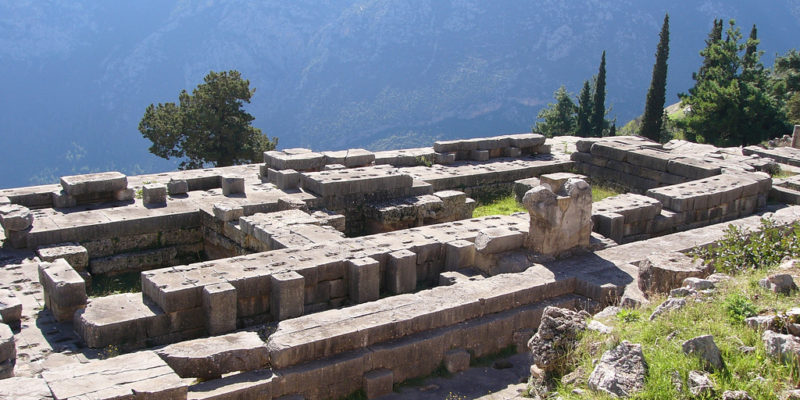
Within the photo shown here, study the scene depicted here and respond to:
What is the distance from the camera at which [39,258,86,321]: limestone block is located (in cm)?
962

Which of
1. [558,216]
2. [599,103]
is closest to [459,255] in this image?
[558,216]

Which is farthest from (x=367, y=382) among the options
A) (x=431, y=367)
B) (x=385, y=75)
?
(x=385, y=75)

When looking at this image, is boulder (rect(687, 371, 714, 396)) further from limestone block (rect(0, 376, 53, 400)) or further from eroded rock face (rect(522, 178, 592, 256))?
limestone block (rect(0, 376, 53, 400))

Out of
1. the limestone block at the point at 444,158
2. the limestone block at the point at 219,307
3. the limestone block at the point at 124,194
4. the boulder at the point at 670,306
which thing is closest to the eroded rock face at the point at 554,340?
the boulder at the point at 670,306

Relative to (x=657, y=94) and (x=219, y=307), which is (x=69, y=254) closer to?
(x=219, y=307)

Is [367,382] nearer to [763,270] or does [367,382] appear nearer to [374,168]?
[763,270]

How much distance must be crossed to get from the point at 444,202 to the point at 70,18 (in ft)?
328

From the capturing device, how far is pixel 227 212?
13.6 metres

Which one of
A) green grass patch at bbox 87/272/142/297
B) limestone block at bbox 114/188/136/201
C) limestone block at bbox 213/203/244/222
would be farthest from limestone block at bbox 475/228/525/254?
limestone block at bbox 114/188/136/201

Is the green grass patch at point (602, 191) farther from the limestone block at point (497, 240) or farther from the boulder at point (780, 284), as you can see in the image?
the boulder at point (780, 284)

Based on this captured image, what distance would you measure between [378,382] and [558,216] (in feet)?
15.1

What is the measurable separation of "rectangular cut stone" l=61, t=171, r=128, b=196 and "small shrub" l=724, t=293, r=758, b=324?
11752mm

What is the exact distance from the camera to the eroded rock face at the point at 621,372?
6504mm

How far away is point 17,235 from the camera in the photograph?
41.2ft
